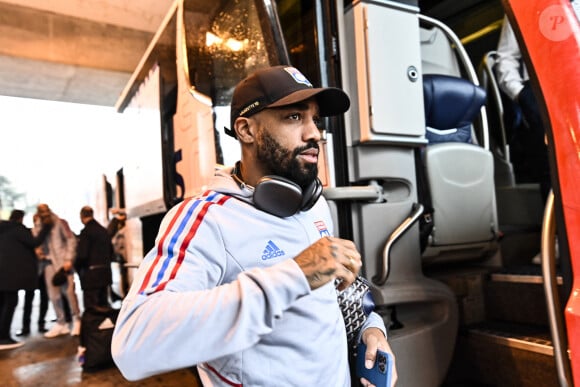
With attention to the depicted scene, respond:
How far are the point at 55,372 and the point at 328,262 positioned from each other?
3.78 meters

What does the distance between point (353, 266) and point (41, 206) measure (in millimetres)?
5687

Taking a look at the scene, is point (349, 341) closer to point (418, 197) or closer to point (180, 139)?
point (418, 197)

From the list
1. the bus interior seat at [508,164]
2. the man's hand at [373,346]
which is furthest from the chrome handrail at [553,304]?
the bus interior seat at [508,164]

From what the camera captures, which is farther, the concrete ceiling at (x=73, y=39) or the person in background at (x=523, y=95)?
the concrete ceiling at (x=73, y=39)

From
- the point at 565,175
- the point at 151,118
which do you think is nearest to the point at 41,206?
the point at 151,118

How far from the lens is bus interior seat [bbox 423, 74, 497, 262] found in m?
2.17

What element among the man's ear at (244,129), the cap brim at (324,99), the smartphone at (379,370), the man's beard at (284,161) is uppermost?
the cap brim at (324,99)

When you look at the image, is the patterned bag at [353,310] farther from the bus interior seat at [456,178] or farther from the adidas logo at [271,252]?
the bus interior seat at [456,178]

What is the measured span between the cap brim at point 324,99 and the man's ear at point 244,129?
9 cm

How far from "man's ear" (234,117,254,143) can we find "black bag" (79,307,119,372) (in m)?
3.01

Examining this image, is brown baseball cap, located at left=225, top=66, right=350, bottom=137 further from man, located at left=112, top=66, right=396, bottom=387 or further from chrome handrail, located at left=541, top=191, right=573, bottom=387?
chrome handrail, located at left=541, top=191, right=573, bottom=387

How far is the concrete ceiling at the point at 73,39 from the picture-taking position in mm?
5500

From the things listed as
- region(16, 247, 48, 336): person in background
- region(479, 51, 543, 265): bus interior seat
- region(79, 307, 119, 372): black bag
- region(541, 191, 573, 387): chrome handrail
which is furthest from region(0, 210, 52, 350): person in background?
region(541, 191, 573, 387): chrome handrail

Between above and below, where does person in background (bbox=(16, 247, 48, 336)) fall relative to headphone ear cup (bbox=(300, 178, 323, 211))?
below
